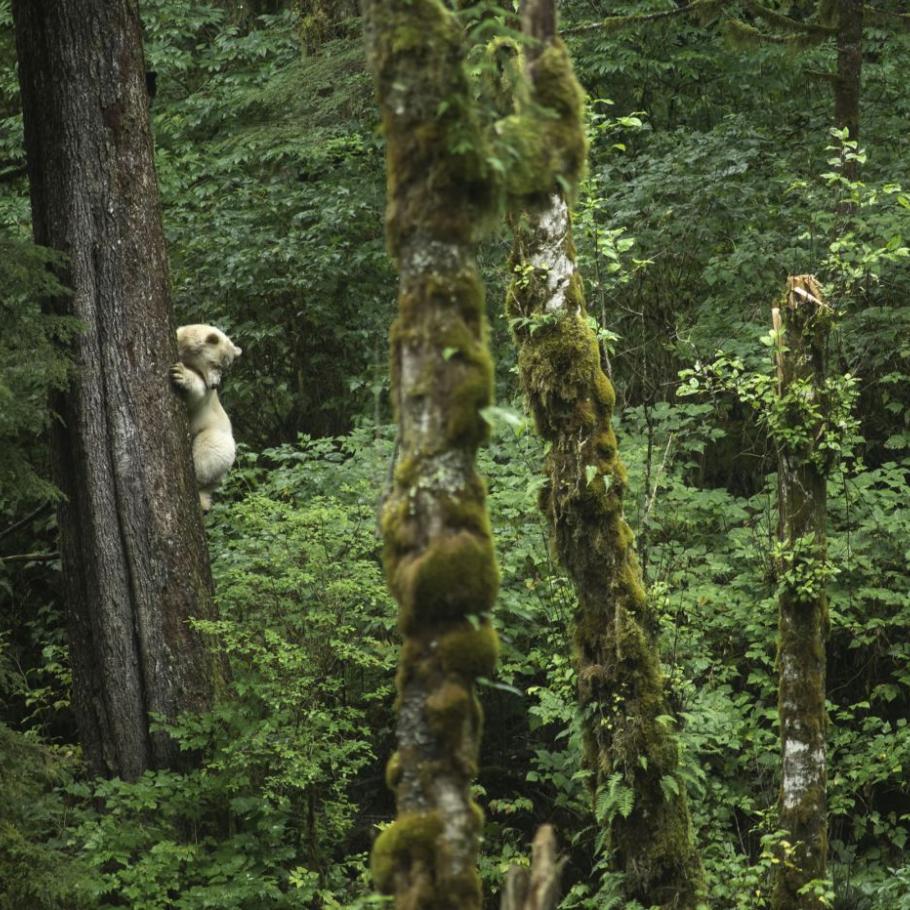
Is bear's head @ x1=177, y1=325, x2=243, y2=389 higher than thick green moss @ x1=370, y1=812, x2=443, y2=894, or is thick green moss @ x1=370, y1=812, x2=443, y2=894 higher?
bear's head @ x1=177, y1=325, x2=243, y2=389

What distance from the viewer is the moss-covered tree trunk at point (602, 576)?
5.92m

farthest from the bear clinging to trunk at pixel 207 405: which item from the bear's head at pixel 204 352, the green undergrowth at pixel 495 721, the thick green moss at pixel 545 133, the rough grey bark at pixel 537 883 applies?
the rough grey bark at pixel 537 883

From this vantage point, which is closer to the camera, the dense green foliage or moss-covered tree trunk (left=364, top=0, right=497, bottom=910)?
moss-covered tree trunk (left=364, top=0, right=497, bottom=910)

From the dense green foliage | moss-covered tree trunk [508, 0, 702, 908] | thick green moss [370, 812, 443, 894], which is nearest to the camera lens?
thick green moss [370, 812, 443, 894]

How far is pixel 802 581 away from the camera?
20.4 feet

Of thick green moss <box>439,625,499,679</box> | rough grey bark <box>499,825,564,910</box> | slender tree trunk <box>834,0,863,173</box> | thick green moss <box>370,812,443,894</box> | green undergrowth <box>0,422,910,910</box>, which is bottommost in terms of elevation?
green undergrowth <box>0,422,910,910</box>

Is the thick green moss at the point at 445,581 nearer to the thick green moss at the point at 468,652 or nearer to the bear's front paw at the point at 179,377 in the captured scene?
the thick green moss at the point at 468,652

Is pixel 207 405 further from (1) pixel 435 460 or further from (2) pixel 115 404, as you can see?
(1) pixel 435 460

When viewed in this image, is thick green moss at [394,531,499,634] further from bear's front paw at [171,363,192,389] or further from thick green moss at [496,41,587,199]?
bear's front paw at [171,363,192,389]

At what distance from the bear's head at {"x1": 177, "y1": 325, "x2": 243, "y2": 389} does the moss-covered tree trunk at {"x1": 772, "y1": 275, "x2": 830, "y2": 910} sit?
12.1 feet

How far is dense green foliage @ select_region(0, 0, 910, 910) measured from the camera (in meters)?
6.68

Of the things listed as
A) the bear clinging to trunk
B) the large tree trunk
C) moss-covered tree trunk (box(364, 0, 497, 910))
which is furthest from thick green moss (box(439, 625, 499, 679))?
the bear clinging to trunk

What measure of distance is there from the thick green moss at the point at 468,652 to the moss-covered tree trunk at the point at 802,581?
3.40 meters

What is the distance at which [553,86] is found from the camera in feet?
14.5
